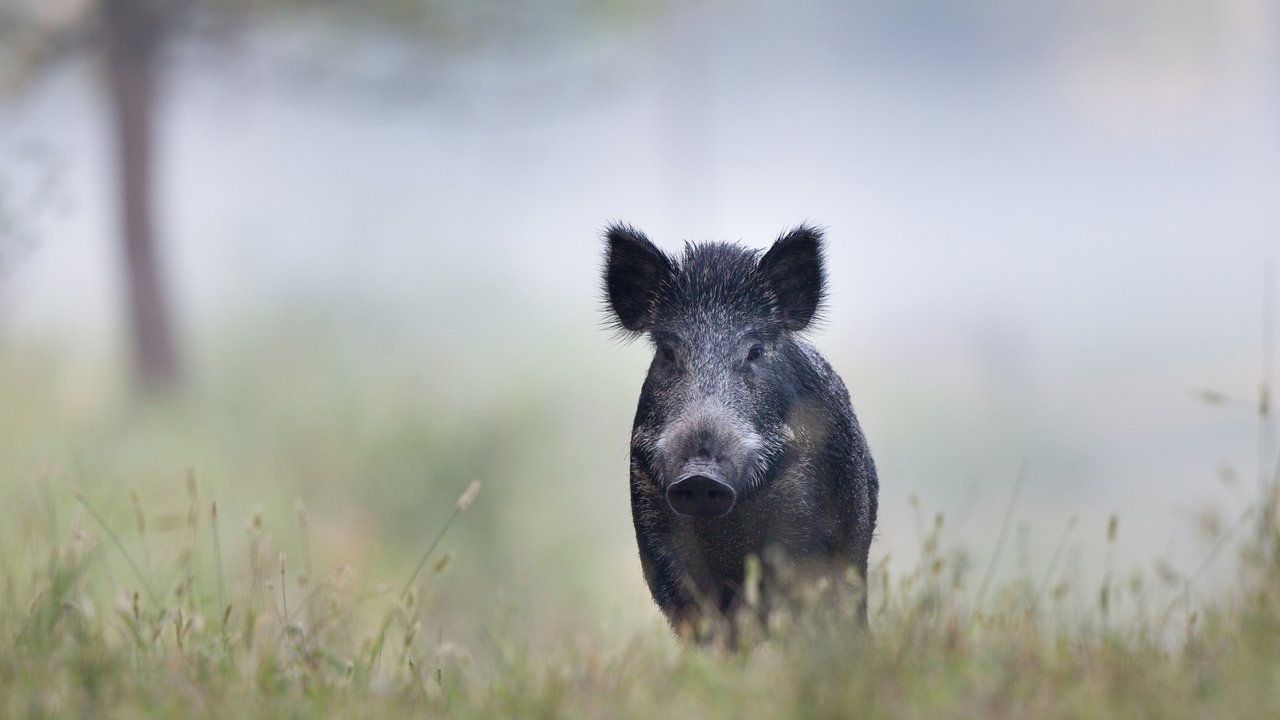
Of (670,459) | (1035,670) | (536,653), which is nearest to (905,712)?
(1035,670)

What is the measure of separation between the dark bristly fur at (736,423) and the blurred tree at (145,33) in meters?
10.9

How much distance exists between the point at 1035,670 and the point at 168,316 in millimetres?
15168

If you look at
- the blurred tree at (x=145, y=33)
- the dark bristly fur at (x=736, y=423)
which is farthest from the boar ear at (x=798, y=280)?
the blurred tree at (x=145, y=33)

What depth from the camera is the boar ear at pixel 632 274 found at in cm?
490

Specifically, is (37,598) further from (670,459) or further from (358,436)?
(358,436)

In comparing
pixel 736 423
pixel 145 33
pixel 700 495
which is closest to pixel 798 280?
pixel 736 423

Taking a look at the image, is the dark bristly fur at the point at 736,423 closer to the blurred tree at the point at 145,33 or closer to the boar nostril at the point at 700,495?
the boar nostril at the point at 700,495

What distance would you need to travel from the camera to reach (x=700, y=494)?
13.3 ft

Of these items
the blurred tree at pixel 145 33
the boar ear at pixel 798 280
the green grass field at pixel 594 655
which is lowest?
the green grass field at pixel 594 655

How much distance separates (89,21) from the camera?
14.5 metres

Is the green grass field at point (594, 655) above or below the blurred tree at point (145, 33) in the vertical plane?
below

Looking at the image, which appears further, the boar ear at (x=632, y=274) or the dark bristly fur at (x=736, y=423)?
the boar ear at (x=632, y=274)

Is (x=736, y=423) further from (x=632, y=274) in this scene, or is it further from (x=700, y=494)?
(x=632, y=274)

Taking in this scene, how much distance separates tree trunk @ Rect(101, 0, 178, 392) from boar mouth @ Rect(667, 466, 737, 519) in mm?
12866
